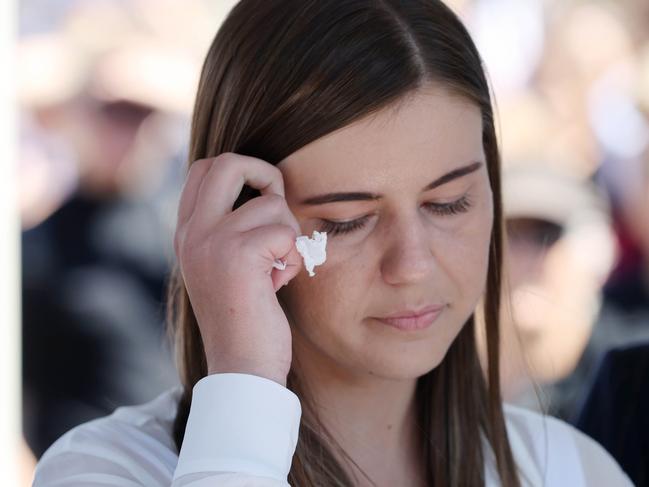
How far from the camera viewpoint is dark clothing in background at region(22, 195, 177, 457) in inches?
116

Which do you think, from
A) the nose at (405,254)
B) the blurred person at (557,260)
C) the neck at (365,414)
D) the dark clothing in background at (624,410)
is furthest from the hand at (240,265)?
the blurred person at (557,260)

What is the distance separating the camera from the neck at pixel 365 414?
145 cm

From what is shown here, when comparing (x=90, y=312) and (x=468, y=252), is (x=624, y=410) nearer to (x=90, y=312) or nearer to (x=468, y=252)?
(x=468, y=252)

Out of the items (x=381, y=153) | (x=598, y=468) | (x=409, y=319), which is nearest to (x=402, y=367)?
(x=409, y=319)

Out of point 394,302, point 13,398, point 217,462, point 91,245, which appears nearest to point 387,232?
point 394,302

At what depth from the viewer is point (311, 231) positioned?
130 centimetres

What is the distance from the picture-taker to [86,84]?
2914mm

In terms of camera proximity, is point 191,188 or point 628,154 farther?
point 628,154

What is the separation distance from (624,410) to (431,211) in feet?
2.28

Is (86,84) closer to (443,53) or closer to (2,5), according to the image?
(2,5)

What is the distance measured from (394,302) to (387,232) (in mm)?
94

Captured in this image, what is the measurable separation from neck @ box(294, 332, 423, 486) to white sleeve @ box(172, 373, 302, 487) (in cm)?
26

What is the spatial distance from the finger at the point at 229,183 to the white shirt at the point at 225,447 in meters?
0.21

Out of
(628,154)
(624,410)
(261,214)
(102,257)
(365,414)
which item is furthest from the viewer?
(628,154)
